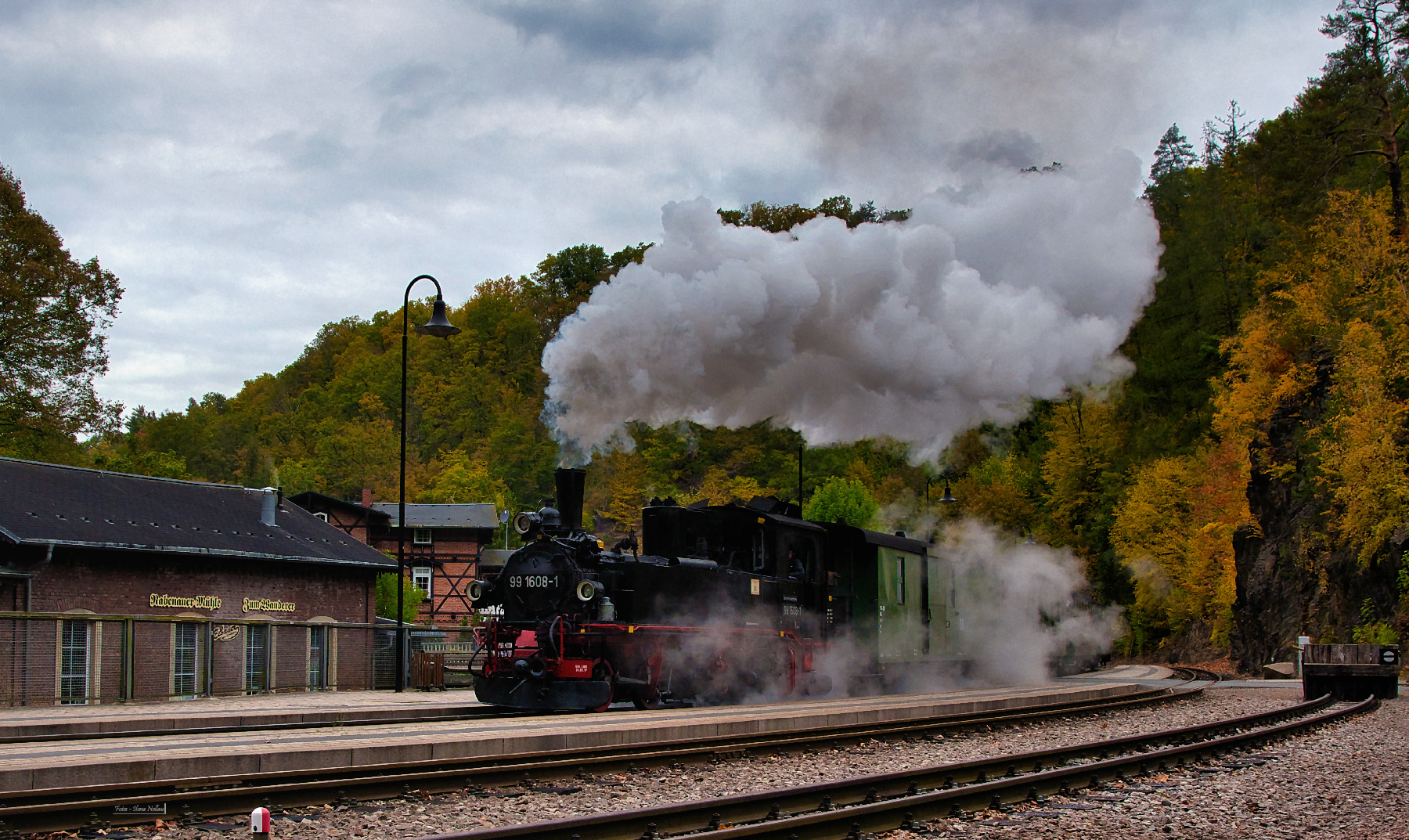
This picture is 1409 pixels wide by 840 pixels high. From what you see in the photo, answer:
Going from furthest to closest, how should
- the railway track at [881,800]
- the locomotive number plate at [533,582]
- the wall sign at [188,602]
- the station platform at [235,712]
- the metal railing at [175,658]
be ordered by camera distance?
the wall sign at [188,602] → the metal railing at [175,658] → the locomotive number plate at [533,582] → the station platform at [235,712] → the railway track at [881,800]

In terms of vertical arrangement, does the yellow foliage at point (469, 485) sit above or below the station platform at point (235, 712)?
above

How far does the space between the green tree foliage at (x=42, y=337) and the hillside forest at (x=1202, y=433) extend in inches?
7.5

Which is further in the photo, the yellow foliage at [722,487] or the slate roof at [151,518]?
the yellow foliage at [722,487]

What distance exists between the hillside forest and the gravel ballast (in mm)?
10091

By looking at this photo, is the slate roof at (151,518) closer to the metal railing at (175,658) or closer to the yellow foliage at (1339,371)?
the metal railing at (175,658)

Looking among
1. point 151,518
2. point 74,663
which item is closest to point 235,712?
point 74,663

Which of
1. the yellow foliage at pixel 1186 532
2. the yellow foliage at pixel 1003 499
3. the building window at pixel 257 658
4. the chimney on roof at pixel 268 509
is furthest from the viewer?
the yellow foliage at pixel 1003 499

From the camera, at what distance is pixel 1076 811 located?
28.2 ft

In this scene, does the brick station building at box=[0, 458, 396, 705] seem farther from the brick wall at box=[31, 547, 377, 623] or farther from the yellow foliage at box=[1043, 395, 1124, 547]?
the yellow foliage at box=[1043, 395, 1124, 547]

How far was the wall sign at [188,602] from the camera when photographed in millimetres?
23906

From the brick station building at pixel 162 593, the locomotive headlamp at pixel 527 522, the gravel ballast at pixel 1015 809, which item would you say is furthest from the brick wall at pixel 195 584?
the gravel ballast at pixel 1015 809

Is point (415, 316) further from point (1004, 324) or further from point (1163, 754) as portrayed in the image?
point (1163, 754)

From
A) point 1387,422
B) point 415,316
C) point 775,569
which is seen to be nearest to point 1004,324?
point 775,569

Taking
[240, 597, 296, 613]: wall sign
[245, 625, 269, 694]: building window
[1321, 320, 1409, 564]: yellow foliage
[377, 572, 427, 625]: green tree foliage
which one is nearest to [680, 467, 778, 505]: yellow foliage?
[377, 572, 427, 625]: green tree foliage
